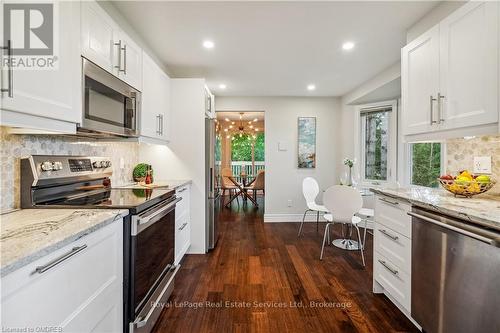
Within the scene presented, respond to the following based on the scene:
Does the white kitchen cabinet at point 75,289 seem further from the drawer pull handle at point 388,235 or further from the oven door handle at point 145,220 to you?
the drawer pull handle at point 388,235

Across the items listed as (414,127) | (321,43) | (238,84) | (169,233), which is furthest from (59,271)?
(238,84)

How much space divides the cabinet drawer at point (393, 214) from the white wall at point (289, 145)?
261cm

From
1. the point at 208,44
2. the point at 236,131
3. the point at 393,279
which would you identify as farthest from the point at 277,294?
the point at 236,131

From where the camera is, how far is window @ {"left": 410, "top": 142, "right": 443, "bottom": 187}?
9.57 ft

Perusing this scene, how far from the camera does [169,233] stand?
6.80ft

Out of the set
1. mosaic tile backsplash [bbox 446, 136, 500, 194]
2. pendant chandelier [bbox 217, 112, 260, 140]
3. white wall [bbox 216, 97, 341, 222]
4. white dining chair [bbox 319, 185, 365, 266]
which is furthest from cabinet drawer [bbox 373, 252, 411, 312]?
pendant chandelier [bbox 217, 112, 260, 140]

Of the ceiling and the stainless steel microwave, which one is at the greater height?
the ceiling

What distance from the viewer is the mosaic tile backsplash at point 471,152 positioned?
175 centimetres

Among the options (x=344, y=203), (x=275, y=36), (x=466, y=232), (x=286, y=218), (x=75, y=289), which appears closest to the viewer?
(x=75, y=289)

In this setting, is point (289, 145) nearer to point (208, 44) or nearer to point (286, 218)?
point (286, 218)

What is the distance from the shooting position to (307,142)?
4.69 metres

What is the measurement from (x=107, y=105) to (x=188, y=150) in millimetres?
1398

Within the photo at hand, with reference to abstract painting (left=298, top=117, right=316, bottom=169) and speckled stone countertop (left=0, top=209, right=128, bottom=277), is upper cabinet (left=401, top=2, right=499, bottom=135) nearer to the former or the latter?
speckled stone countertop (left=0, top=209, right=128, bottom=277)

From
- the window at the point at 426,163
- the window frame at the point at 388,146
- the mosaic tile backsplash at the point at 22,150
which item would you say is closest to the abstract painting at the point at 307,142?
the window frame at the point at 388,146
